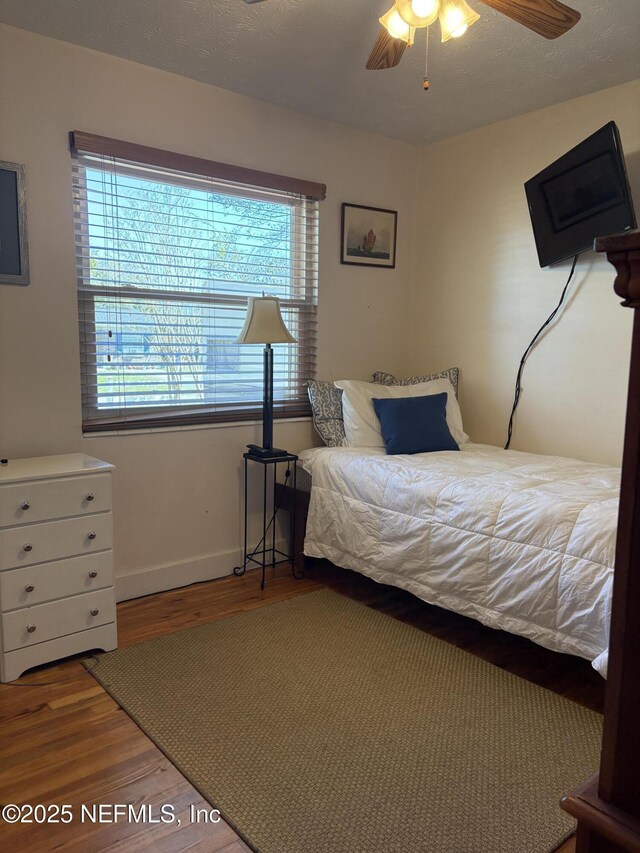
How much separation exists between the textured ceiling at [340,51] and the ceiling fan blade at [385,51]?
0.21 metres

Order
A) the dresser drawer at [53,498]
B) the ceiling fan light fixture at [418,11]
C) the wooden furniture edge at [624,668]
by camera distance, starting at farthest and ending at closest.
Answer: the dresser drawer at [53,498]
the ceiling fan light fixture at [418,11]
the wooden furniture edge at [624,668]

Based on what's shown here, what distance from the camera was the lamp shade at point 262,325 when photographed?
2.93 metres

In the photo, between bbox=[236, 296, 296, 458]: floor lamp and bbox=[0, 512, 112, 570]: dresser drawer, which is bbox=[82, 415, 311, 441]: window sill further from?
bbox=[0, 512, 112, 570]: dresser drawer

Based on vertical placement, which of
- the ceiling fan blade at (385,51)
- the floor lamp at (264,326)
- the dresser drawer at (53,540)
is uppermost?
the ceiling fan blade at (385,51)

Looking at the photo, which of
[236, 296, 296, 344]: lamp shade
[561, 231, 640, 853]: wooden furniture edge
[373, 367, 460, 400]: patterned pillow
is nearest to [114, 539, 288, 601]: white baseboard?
[236, 296, 296, 344]: lamp shade

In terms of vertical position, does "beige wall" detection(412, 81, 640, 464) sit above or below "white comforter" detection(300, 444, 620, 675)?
above

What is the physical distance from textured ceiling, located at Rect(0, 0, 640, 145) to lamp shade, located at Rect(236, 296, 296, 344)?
3.45 feet

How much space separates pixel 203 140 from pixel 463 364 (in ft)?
6.39

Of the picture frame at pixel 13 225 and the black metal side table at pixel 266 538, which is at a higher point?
the picture frame at pixel 13 225

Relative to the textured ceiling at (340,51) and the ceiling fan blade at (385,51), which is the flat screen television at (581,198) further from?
the ceiling fan blade at (385,51)

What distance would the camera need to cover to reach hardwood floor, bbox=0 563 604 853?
1.52 m

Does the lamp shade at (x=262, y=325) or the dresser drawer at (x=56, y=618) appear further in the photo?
the lamp shade at (x=262, y=325)

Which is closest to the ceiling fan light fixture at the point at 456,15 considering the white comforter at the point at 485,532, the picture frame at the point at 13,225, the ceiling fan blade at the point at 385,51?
the ceiling fan blade at the point at 385,51

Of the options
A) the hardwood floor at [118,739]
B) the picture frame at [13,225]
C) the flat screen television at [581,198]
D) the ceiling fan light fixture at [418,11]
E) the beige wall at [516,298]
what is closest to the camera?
the hardwood floor at [118,739]
